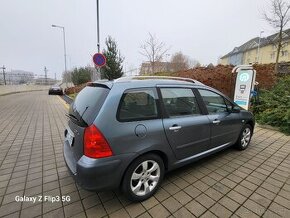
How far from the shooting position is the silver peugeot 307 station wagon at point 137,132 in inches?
81.2

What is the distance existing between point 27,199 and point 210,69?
964cm

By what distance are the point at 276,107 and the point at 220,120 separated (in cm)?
461

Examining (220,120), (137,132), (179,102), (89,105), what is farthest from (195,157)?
(89,105)

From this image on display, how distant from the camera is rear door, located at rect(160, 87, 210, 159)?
261cm

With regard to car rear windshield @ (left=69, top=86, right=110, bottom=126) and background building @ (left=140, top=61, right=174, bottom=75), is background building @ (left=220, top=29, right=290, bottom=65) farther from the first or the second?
car rear windshield @ (left=69, top=86, right=110, bottom=126)

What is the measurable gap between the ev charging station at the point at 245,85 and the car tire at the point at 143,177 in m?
5.28

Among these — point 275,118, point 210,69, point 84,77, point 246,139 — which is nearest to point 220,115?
point 246,139

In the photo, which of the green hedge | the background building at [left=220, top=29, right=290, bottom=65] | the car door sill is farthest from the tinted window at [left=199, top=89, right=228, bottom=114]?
the background building at [left=220, top=29, right=290, bottom=65]

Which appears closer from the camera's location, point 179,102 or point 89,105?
point 89,105

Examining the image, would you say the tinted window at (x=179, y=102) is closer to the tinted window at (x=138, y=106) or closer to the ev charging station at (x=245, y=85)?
the tinted window at (x=138, y=106)

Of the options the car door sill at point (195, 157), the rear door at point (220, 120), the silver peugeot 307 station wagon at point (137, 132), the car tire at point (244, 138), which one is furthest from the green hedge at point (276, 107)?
the silver peugeot 307 station wagon at point (137, 132)

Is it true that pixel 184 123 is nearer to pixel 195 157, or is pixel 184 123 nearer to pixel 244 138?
pixel 195 157

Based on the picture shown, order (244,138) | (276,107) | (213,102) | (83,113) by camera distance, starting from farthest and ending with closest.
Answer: (276,107) → (244,138) → (213,102) → (83,113)

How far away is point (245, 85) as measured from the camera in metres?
6.54
